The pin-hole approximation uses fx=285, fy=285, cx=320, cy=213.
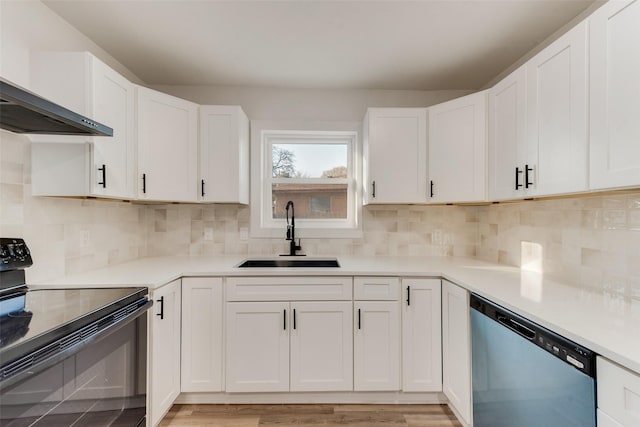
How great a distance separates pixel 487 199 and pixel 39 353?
7.52 feet

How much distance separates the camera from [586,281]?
1450 mm

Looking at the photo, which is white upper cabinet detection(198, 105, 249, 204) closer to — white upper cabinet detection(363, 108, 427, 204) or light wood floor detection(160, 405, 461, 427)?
white upper cabinet detection(363, 108, 427, 204)

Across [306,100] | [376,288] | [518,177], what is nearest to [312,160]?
[306,100]

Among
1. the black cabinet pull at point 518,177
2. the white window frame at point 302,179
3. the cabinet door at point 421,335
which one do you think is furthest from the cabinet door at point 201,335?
the black cabinet pull at point 518,177

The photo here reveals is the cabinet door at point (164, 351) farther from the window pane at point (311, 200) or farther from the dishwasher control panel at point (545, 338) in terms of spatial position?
the dishwasher control panel at point (545, 338)

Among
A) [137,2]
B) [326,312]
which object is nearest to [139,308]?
[326,312]

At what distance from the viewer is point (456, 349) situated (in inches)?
66.9

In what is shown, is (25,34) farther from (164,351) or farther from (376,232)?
(376,232)

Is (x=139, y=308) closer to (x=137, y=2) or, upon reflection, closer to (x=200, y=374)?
(x=200, y=374)

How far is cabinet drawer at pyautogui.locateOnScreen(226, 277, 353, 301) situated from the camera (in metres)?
1.86

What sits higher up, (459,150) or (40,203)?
(459,150)

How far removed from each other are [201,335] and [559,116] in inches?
90.1

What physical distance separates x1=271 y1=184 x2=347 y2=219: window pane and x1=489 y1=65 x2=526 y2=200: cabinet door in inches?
A: 48.6

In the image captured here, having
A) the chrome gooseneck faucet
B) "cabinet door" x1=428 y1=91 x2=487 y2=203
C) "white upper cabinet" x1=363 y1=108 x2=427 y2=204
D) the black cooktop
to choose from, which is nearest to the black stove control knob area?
the black cooktop
